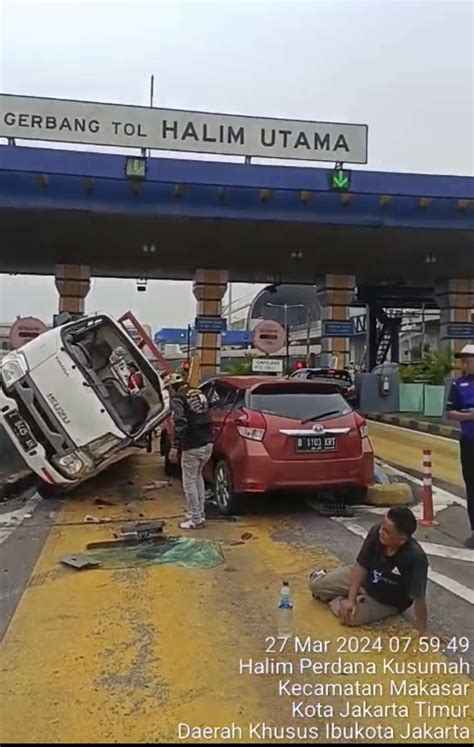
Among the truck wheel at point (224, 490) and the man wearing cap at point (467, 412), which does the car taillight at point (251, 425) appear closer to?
the truck wheel at point (224, 490)

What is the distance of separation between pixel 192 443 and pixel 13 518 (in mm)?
2376

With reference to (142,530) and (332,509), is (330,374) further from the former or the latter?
(142,530)

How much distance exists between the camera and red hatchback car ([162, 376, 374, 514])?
805cm

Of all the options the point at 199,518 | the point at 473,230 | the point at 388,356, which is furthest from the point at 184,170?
the point at 388,356

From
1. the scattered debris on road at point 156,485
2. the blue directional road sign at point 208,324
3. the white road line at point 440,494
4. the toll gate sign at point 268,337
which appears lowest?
the scattered debris on road at point 156,485

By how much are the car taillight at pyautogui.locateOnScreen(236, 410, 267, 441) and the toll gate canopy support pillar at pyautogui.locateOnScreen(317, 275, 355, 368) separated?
56.2ft

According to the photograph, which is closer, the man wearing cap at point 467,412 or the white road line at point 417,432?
the man wearing cap at point 467,412

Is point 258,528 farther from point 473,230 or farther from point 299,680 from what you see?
point 473,230

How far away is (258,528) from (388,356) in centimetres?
3459

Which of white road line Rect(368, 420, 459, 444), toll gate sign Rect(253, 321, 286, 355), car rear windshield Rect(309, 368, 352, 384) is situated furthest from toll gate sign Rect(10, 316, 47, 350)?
white road line Rect(368, 420, 459, 444)

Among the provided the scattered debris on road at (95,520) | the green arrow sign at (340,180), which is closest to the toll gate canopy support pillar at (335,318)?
the green arrow sign at (340,180)

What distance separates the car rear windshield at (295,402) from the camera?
27.4ft

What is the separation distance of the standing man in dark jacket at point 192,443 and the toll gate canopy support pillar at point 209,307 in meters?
16.5

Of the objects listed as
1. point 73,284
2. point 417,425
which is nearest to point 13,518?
point 417,425
